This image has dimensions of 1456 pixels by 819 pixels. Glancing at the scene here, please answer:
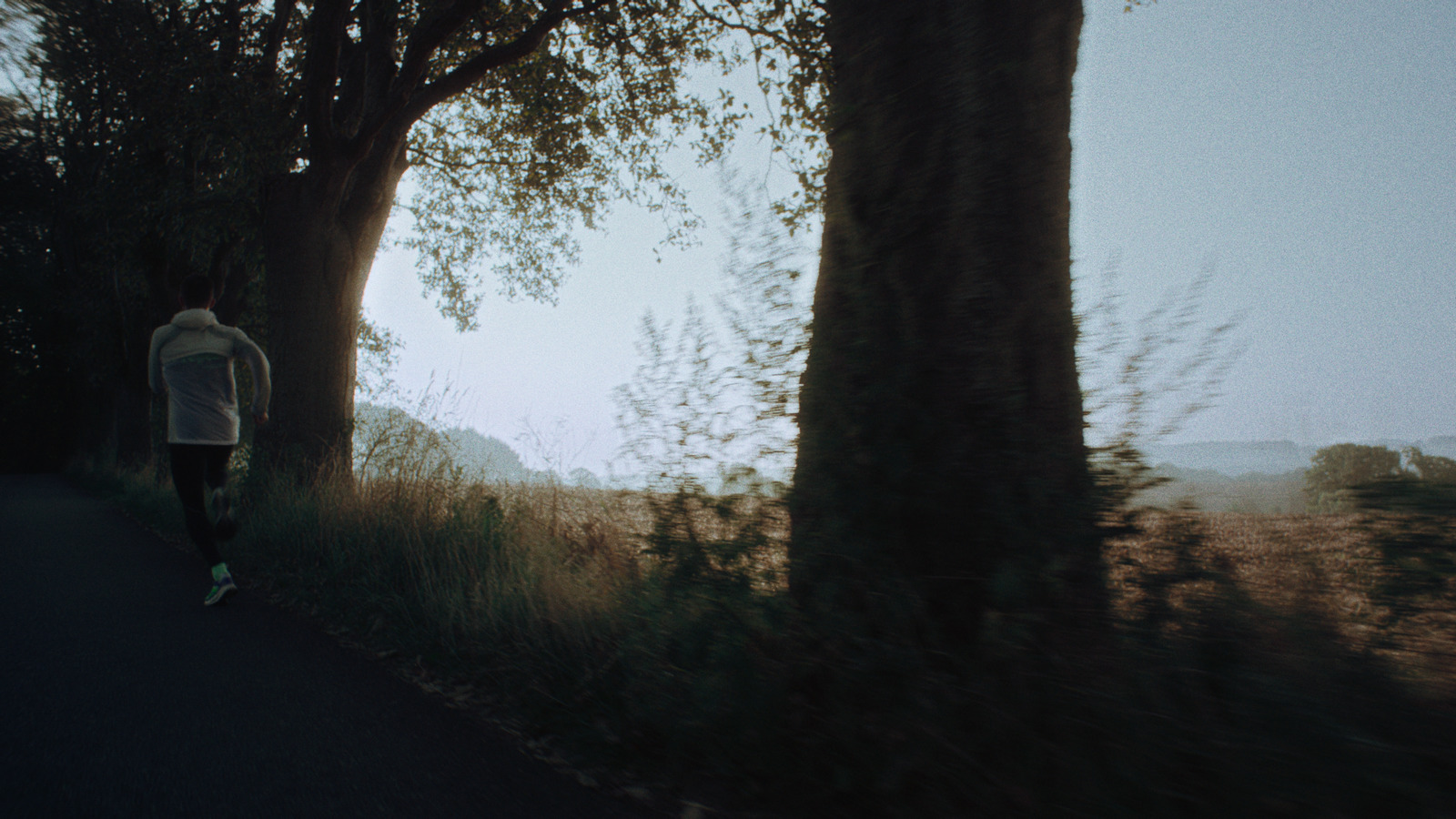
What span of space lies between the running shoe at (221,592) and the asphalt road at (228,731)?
103mm

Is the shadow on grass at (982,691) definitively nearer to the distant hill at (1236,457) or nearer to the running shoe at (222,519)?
the distant hill at (1236,457)

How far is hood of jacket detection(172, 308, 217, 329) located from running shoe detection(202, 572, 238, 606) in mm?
1930

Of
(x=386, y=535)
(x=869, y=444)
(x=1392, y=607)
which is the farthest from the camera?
(x=386, y=535)

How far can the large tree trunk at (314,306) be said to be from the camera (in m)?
7.80

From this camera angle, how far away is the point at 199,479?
5418 millimetres

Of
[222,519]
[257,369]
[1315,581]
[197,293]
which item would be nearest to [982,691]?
[1315,581]

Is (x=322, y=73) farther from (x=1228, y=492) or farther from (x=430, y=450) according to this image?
(x=1228, y=492)

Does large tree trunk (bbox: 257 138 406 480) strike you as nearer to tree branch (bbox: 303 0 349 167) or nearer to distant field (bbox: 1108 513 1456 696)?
tree branch (bbox: 303 0 349 167)

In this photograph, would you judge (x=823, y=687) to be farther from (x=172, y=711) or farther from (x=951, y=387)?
(x=172, y=711)

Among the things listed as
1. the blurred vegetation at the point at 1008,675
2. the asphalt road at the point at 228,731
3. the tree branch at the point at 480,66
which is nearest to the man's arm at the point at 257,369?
the asphalt road at the point at 228,731

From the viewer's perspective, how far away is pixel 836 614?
7.47 feet

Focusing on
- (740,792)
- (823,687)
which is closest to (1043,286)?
(823,687)

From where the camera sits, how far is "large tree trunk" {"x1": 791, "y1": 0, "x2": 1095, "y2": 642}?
2426 mm

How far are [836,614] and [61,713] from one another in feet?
10.4
